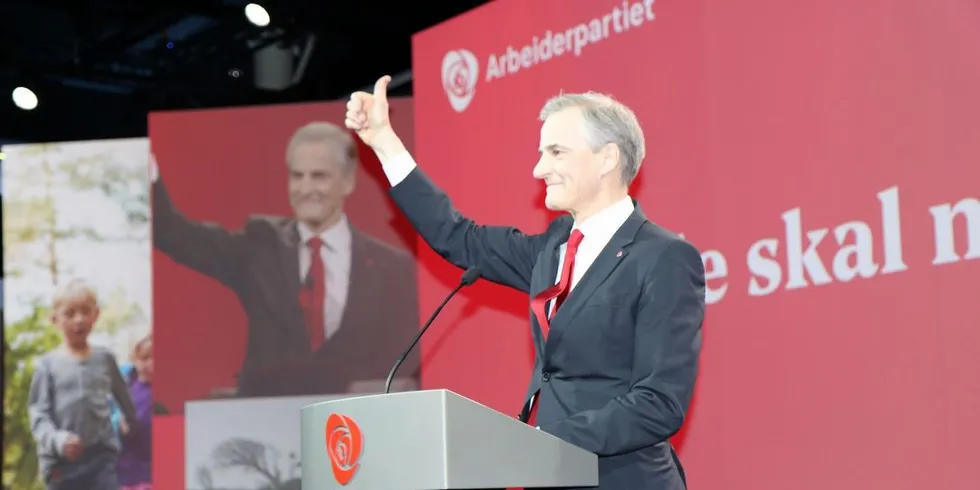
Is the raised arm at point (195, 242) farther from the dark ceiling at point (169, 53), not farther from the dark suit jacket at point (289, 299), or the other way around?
the dark ceiling at point (169, 53)

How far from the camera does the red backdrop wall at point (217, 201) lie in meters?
5.62

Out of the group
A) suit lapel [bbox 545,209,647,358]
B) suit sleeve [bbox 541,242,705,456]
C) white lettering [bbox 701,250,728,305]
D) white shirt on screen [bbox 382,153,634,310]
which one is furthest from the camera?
white lettering [bbox 701,250,728,305]

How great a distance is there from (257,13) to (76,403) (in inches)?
93.3

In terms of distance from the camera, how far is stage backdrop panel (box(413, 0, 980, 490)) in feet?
9.88

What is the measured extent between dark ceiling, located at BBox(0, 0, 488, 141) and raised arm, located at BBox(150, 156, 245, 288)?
1.59 meters

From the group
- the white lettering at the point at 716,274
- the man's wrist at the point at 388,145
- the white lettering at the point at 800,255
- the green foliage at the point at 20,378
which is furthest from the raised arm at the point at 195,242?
the man's wrist at the point at 388,145

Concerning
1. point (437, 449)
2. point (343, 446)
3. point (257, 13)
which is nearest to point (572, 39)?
point (343, 446)

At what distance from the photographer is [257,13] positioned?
6762mm

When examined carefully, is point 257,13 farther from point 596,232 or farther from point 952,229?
point 596,232

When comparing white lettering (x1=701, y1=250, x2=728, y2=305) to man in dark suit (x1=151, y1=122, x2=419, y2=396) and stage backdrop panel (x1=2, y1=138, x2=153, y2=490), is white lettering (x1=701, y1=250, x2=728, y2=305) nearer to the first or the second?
man in dark suit (x1=151, y1=122, x2=419, y2=396)

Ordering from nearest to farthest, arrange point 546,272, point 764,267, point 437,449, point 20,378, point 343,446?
1. point 437,449
2. point 343,446
3. point 546,272
4. point 764,267
5. point 20,378

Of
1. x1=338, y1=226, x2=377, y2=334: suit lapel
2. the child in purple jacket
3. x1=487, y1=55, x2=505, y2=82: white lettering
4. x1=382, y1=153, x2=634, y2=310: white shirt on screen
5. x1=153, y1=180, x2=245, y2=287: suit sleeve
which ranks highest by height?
x1=487, y1=55, x2=505, y2=82: white lettering

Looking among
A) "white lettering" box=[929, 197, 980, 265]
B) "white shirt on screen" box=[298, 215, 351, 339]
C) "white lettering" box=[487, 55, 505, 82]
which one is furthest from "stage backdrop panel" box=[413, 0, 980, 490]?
"white shirt on screen" box=[298, 215, 351, 339]

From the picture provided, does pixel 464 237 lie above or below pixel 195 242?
below
